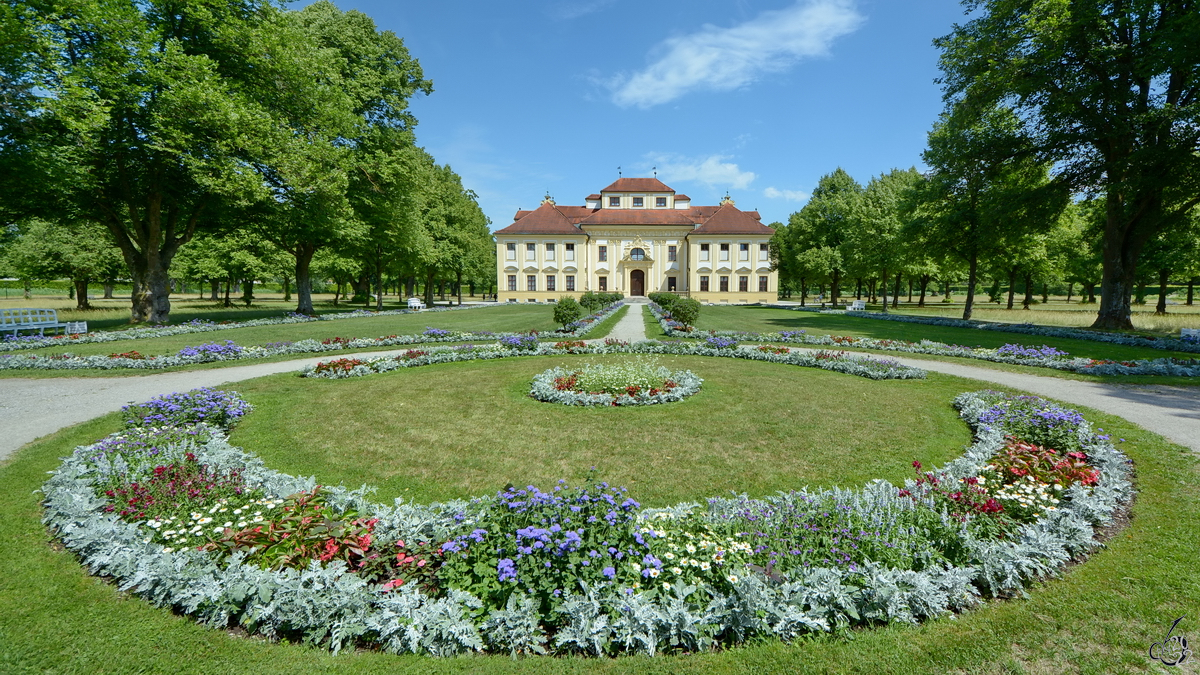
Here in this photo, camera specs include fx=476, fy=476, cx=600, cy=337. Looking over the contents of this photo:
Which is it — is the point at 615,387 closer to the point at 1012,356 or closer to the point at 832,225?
the point at 1012,356

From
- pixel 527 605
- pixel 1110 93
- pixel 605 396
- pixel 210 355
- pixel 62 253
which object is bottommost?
pixel 527 605

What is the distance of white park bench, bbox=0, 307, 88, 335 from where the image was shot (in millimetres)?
18000

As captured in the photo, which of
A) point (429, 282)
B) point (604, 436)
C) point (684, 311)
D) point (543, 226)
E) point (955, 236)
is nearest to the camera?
point (604, 436)

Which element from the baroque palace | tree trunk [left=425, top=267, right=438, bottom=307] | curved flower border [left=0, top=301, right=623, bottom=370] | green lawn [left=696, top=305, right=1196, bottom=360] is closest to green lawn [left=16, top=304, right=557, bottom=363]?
curved flower border [left=0, top=301, right=623, bottom=370]

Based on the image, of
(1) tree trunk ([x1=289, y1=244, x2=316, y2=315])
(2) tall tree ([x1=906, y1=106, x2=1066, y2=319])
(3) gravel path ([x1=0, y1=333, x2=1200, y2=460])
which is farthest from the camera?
(1) tree trunk ([x1=289, y1=244, x2=316, y2=315])

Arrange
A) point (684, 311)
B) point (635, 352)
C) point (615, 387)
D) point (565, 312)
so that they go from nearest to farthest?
point (615, 387), point (635, 352), point (565, 312), point (684, 311)

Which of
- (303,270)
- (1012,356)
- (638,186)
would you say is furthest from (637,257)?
(1012,356)

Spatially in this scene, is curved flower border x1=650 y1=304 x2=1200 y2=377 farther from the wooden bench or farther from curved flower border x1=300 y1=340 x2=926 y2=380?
the wooden bench

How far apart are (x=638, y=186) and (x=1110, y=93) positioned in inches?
2034

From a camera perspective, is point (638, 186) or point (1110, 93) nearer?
point (1110, 93)

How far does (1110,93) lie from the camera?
787 inches

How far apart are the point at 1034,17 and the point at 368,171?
3285 cm

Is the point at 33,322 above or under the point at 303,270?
under

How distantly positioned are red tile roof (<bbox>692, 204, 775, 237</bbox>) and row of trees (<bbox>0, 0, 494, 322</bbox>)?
38.4m
